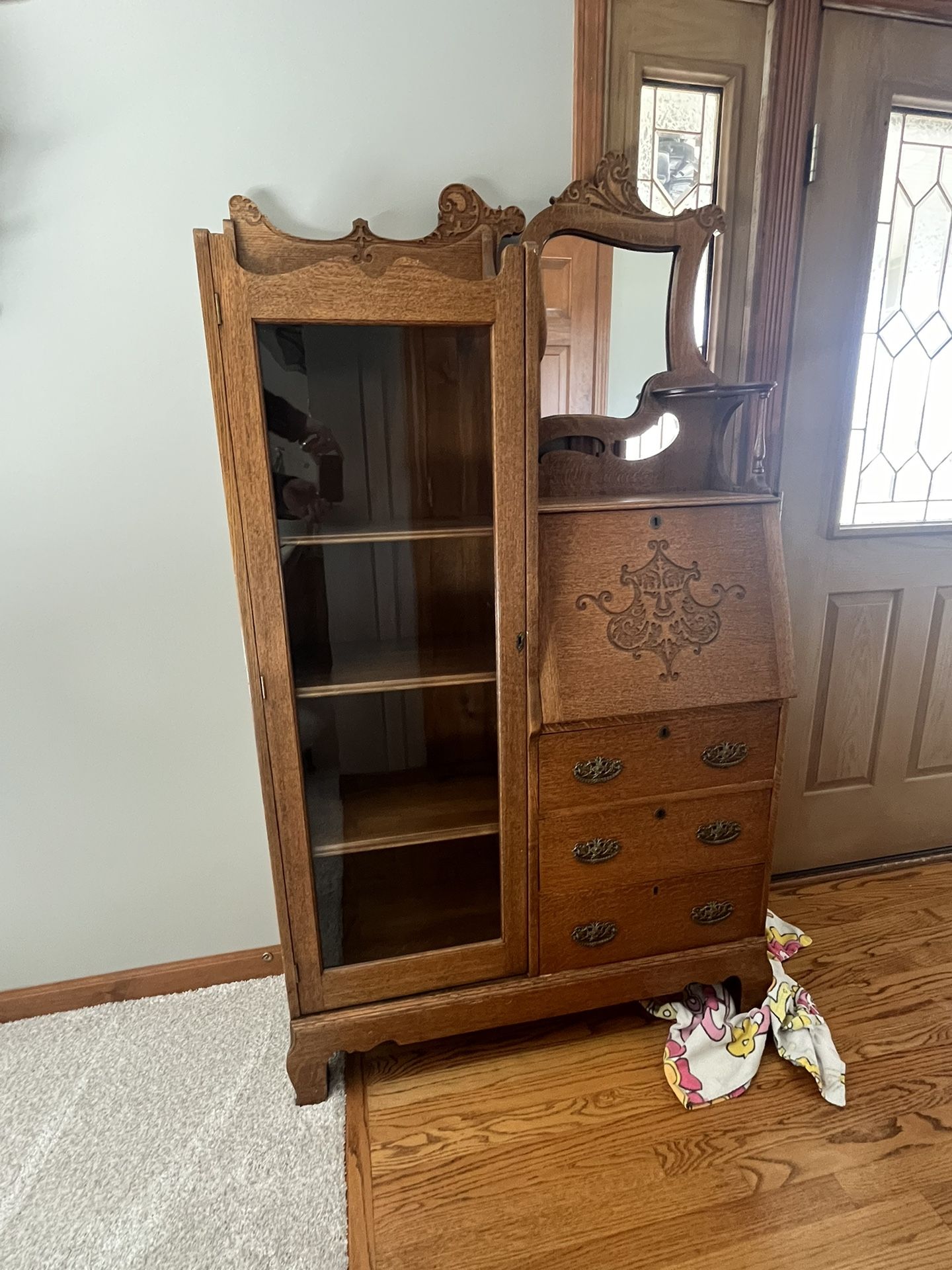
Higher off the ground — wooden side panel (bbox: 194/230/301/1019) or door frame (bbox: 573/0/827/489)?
door frame (bbox: 573/0/827/489)

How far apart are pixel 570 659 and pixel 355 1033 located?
33.0 inches

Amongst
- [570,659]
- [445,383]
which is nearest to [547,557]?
[570,659]

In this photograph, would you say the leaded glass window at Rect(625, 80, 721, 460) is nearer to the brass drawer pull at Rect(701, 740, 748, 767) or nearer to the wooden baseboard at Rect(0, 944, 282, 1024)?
the brass drawer pull at Rect(701, 740, 748, 767)

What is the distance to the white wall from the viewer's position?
1236 millimetres

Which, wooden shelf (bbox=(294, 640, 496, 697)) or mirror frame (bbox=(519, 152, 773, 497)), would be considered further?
mirror frame (bbox=(519, 152, 773, 497))

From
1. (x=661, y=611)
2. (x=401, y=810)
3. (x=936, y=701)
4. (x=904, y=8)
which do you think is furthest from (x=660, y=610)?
(x=904, y=8)

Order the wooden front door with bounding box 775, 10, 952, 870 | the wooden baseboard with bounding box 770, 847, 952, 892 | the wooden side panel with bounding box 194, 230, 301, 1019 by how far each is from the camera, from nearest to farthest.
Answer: the wooden side panel with bounding box 194, 230, 301, 1019 < the wooden front door with bounding box 775, 10, 952, 870 < the wooden baseboard with bounding box 770, 847, 952, 892

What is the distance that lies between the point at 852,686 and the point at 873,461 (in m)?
0.63

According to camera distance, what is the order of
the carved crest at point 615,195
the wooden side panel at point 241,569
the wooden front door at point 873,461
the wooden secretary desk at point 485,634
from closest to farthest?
the wooden side panel at point 241,569 < the wooden secretary desk at point 485,634 < the carved crest at point 615,195 < the wooden front door at point 873,461

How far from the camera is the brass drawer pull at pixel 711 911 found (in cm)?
142

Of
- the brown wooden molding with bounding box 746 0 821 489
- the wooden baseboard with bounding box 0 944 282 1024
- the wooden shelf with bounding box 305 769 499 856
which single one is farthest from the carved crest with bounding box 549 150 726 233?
the wooden baseboard with bounding box 0 944 282 1024

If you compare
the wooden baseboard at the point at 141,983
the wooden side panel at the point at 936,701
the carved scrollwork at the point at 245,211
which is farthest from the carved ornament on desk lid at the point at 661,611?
the wooden baseboard at the point at 141,983

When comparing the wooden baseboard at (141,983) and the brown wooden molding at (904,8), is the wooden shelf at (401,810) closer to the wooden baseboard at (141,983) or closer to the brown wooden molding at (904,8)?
the wooden baseboard at (141,983)

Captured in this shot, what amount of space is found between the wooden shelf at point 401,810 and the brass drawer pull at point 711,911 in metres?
0.48
